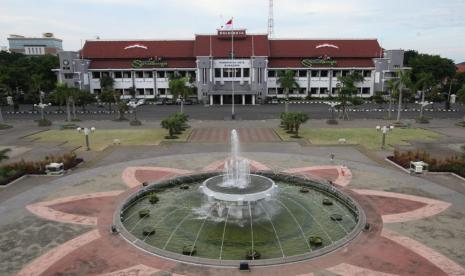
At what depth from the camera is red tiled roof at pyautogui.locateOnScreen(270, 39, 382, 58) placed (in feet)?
310

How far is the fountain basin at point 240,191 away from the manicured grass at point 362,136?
2220cm

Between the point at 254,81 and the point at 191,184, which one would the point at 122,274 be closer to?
the point at 191,184

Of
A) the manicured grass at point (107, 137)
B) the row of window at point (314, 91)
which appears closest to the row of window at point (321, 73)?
the row of window at point (314, 91)

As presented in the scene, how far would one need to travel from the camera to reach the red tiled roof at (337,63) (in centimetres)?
9306

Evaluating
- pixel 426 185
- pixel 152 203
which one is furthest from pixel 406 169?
pixel 152 203

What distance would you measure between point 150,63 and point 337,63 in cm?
4761

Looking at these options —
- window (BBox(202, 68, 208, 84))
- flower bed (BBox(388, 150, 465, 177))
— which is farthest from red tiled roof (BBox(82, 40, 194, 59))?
flower bed (BBox(388, 150, 465, 177))

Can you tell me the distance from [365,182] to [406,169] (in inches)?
239

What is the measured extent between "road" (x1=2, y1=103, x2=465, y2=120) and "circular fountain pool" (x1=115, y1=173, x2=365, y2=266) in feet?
137

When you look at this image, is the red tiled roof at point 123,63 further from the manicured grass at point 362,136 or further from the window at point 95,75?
the manicured grass at point 362,136

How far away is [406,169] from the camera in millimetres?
32625

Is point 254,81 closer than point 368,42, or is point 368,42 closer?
point 254,81

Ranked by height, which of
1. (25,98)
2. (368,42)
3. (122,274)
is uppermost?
(368,42)

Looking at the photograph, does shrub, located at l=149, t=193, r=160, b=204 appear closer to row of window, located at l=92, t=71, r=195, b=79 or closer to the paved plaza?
the paved plaza
